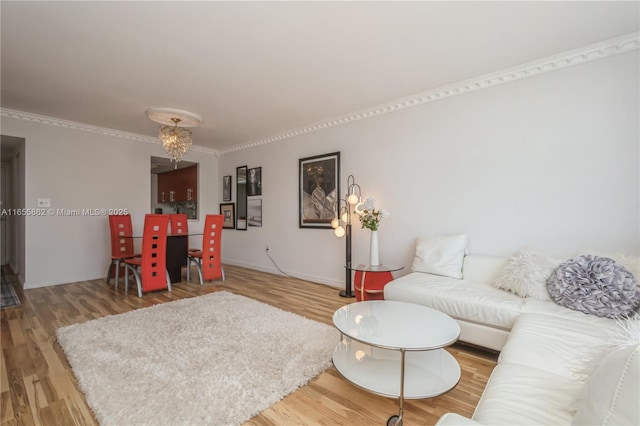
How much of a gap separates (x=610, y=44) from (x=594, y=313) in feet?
7.09

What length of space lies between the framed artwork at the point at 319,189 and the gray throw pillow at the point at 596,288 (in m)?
2.62

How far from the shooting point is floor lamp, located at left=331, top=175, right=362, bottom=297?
143 inches

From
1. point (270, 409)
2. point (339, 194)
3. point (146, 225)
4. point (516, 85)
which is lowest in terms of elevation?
point (270, 409)

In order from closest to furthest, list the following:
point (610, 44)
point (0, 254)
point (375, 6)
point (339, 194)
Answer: point (375, 6) → point (610, 44) → point (339, 194) → point (0, 254)

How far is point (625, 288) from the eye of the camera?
1799 millimetres

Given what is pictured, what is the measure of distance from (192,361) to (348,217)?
245 centimetres

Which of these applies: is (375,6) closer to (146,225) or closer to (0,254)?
(146,225)

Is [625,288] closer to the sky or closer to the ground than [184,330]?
closer to the sky

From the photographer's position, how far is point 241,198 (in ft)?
18.9

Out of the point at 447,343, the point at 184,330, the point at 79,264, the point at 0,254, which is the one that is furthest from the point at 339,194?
the point at 0,254

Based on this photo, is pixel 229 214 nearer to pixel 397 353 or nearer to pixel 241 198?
pixel 241 198

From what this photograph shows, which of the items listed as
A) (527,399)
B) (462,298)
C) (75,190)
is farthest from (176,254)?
(527,399)

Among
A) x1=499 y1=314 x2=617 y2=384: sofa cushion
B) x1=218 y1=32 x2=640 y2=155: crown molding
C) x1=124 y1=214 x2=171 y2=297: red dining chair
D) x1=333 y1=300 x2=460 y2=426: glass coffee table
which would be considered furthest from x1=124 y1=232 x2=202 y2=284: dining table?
x1=499 y1=314 x2=617 y2=384: sofa cushion

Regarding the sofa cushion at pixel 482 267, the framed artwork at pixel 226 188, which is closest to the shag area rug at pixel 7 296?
the framed artwork at pixel 226 188
